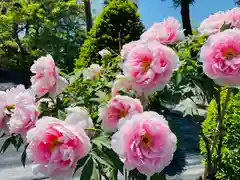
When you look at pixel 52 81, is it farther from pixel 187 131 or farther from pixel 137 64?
pixel 187 131

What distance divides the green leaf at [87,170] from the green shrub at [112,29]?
273 centimetres

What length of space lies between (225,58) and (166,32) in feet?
0.83

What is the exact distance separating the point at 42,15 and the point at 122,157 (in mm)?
9469

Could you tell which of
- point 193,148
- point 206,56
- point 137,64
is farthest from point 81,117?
point 193,148

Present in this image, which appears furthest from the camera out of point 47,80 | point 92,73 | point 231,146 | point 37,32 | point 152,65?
point 37,32

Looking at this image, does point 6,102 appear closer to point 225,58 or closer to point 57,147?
point 57,147

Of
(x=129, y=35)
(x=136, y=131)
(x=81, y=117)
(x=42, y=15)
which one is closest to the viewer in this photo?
(x=136, y=131)

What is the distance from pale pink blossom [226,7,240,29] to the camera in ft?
3.57

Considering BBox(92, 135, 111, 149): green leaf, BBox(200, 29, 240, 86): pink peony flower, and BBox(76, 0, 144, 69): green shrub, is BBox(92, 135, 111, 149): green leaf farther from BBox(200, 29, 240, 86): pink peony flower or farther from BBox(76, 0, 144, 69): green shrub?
BBox(76, 0, 144, 69): green shrub

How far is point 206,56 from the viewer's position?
0.93m

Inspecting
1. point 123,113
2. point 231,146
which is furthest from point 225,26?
point 231,146

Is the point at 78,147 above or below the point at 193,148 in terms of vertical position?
above

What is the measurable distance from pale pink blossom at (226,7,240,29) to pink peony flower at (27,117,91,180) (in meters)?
0.59

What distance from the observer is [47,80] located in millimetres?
1017
